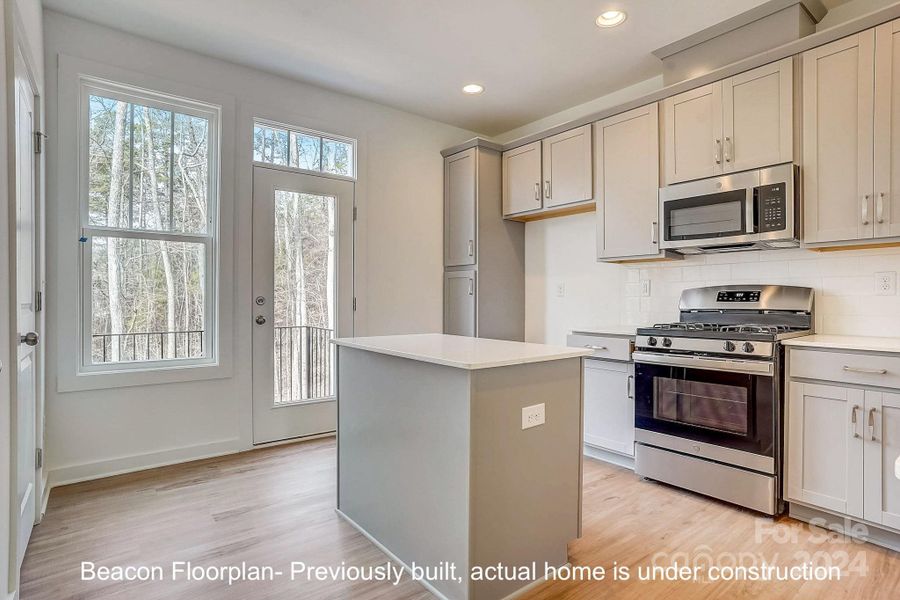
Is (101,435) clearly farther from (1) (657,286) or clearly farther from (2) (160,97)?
(1) (657,286)

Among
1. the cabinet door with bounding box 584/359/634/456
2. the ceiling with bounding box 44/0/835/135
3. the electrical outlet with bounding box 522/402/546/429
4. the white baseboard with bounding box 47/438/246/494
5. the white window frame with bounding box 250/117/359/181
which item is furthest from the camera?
the white window frame with bounding box 250/117/359/181

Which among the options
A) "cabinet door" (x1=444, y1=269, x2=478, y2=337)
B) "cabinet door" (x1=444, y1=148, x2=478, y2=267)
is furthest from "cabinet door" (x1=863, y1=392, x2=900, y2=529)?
"cabinet door" (x1=444, y1=148, x2=478, y2=267)

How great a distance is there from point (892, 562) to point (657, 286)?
6.47 ft

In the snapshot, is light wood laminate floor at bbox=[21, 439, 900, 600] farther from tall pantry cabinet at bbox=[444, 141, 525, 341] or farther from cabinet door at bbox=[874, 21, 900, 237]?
tall pantry cabinet at bbox=[444, 141, 525, 341]

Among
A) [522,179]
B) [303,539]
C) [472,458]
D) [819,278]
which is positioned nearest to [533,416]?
[472,458]

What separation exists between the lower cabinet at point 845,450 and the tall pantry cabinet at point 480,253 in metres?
2.37

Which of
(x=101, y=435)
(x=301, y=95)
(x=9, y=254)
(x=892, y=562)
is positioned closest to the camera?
(x=9, y=254)

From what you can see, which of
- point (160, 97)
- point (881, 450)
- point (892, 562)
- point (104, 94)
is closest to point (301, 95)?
point (160, 97)

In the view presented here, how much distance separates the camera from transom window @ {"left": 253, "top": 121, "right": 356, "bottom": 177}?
3.62 meters

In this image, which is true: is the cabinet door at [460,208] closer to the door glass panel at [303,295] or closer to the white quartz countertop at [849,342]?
the door glass panel at [303,295]

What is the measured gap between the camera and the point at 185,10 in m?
2.77

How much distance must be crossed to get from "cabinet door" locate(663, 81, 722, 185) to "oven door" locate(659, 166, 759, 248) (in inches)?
3.6

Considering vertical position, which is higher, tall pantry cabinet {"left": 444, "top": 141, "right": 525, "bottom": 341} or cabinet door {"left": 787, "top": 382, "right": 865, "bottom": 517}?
tall pantry cabinet {"left": 444, "top": 141, "right": 525, "bottom": 341}

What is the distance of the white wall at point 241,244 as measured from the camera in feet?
9.46
